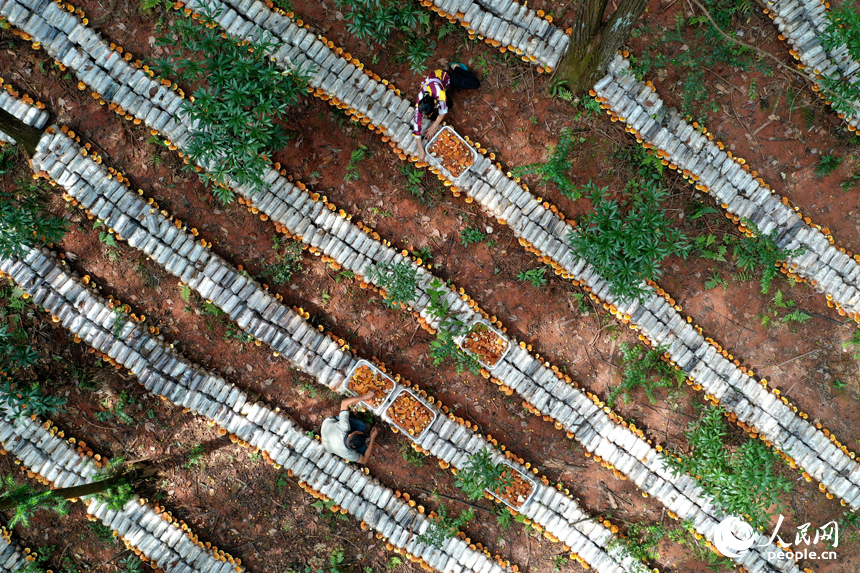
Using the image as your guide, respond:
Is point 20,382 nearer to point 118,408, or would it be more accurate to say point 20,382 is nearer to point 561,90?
point 118,408

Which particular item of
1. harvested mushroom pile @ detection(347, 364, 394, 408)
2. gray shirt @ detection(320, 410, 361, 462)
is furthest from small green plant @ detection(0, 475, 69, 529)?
harvested mushroom pile @ detection(347, 364, 394, 408)

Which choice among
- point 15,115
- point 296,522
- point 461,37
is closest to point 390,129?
point 461,37

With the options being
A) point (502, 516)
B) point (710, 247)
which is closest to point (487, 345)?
point (502, 516)

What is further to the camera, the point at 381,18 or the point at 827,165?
the point at 827,165

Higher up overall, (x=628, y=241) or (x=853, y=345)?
(x=853, y=345)

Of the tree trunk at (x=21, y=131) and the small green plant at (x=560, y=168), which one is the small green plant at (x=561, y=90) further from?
the tree trunk at (x=21, y=131)
